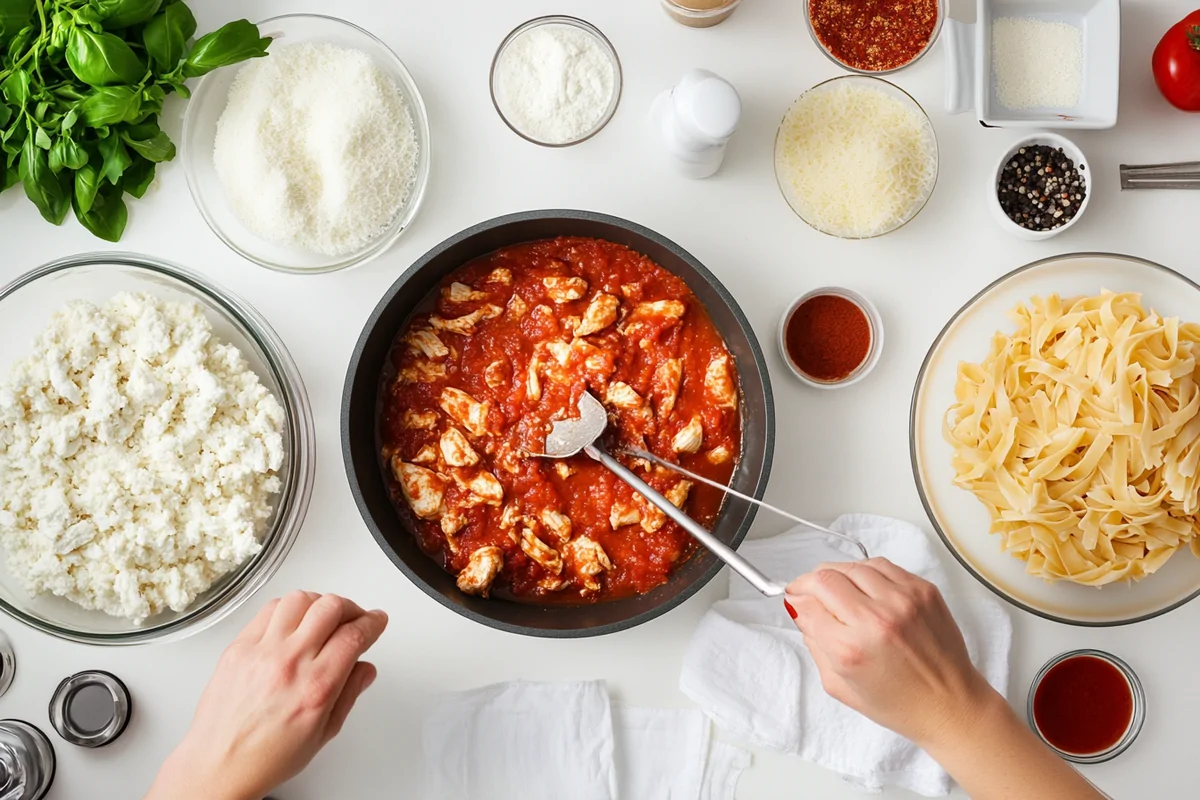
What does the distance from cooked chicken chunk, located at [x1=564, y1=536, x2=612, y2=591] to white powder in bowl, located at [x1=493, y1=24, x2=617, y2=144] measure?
1057mm

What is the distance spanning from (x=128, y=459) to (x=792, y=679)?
1.74 meters

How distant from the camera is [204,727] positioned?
1.93m

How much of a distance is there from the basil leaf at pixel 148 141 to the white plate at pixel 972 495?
79.7 inches

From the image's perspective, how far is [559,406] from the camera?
224 centimetres

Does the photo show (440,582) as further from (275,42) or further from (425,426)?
Answer: (275,42)

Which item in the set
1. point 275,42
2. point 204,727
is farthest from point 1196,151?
point 204,727

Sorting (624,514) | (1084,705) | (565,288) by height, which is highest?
(565,288)

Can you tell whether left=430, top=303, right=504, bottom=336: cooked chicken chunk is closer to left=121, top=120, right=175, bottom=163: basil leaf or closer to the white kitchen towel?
left=121, top=120, right=175, bottom=163: basil leaf

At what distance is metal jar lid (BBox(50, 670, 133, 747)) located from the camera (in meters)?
2.31

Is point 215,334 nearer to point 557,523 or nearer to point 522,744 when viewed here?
point 557,523

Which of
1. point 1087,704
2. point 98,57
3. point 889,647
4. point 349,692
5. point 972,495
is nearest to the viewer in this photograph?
point 889,647

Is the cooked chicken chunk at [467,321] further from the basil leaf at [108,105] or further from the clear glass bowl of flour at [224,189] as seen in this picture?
the basil leaf at [108,105]

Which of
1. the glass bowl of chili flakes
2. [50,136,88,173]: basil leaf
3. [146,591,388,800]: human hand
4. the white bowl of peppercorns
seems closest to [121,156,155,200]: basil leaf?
[50,136,88,173]: basil leaf

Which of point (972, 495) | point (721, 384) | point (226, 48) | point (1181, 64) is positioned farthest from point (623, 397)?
point (1181, 64)
